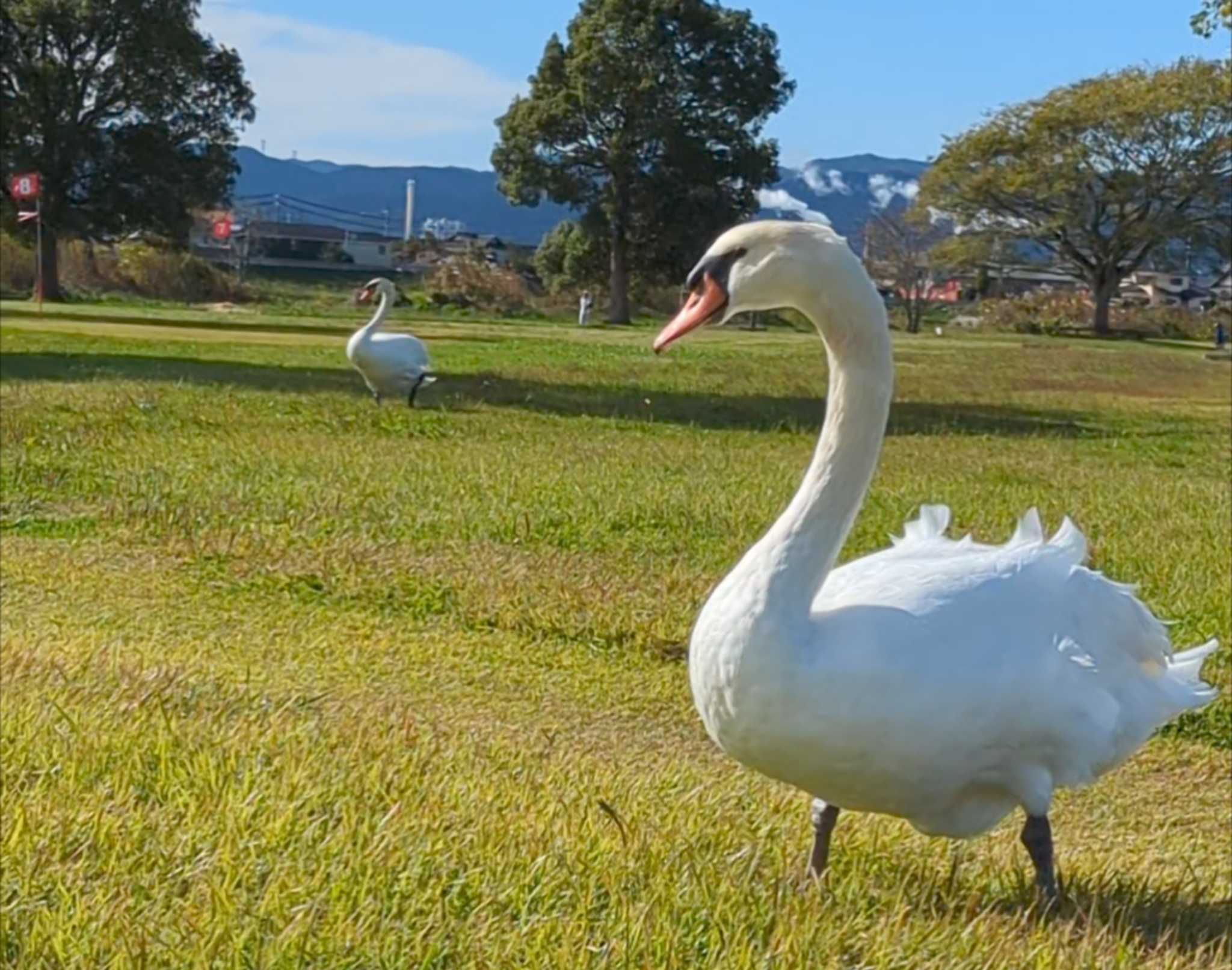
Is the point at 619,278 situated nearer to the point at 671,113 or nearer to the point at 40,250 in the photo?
the point at 671,113

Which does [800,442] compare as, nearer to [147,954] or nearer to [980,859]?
[980,859]

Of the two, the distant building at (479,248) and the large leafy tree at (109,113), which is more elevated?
the large leafy tree at (109,113)

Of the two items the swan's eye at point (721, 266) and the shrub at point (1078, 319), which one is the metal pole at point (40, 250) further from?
the shrub at point (1078, 319)

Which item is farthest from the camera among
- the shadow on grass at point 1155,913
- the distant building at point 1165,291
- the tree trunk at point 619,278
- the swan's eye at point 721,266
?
the distant building at point 1165,291

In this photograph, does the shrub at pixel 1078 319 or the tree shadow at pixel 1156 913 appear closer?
the tree shadow at pixel 1156 913

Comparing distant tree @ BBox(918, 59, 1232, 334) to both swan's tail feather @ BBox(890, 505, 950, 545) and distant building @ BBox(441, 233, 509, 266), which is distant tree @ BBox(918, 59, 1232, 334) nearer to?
distant building @ BBox(441, 233, 509, 266)

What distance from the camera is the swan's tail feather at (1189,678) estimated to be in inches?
154

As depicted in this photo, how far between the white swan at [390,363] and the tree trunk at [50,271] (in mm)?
26952

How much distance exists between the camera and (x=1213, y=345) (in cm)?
5341

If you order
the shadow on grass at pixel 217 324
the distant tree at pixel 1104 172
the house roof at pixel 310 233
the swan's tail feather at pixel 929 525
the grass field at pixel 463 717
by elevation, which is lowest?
the shadow on grass at pixel 217 324

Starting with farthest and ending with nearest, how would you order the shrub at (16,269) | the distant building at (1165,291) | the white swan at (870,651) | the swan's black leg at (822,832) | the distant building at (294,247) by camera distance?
the distant building at (1165,291) < the distant building at (294,247) < the shrub at (16,269) < the swan's black leg at (822,832) < the white swan at (870,651)

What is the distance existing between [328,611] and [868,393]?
3.38 metres

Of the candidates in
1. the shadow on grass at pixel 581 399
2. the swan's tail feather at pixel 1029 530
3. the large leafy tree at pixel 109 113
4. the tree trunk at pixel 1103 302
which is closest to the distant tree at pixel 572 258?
the large leafy tree at pixel 109 113

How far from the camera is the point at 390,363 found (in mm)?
15000
